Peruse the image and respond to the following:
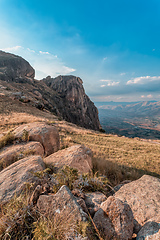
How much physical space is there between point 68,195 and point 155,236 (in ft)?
4.93

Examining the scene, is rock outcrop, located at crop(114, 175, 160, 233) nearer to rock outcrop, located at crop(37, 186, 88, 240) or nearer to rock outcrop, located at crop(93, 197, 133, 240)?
rock outcrop, located at crop(93, 197, 133, 240)

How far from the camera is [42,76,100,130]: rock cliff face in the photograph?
78.1 m

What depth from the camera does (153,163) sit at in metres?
8.86

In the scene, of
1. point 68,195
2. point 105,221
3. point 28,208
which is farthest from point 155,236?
point 28,208

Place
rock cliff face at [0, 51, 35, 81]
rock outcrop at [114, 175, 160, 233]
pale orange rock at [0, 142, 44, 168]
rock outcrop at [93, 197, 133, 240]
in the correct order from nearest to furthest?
rock outcrop at [93, 197, 133, 240], rock outcrop at [114, 175, 160, 233], pale orange rock at [0, 142, 44, 168], rock cliff face at [0, 51, 35, 81]

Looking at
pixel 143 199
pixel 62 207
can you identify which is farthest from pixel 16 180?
pixel 143 199

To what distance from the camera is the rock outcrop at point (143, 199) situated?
229 cm

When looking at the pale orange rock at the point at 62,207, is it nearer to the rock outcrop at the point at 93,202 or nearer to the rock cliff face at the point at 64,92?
the rock outcrop at the point at 93,202

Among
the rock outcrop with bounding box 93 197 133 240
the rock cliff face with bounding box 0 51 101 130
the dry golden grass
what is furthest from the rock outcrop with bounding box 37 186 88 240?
the rock cliff face with bounding box 0 51 101 130

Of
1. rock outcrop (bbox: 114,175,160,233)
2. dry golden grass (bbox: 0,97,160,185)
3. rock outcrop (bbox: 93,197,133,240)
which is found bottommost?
dry golden grass (bbox: 0,97,160,185)

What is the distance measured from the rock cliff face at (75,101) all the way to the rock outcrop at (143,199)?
231ft

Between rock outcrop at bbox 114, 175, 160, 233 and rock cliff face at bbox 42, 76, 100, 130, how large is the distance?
70.4 meters

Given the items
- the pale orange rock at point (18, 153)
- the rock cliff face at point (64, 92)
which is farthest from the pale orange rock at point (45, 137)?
the rock cliff face at point (64, 92)

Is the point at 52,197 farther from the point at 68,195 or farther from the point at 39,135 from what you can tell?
the point at 39,135
